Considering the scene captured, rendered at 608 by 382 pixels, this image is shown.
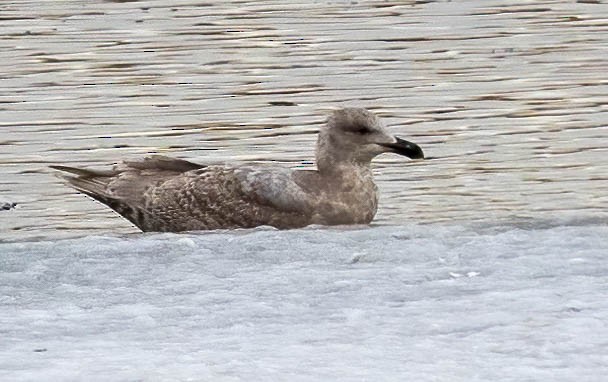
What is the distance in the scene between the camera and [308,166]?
38.7 feet

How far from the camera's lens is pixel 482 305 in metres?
6.77

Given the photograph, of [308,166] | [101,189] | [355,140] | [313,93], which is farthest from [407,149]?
[313,93]

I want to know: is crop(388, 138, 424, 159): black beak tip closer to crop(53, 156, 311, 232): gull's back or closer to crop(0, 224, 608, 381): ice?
crop(53, 156, 311, 232): gull's back

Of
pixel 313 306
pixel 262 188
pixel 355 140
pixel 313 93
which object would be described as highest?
pixel 313 306

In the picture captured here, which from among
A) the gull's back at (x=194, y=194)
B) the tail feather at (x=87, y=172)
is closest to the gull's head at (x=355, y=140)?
the gull's back at (x=194, y=194)

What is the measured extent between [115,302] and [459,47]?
30.7ft

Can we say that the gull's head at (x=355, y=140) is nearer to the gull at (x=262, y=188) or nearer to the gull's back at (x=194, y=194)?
the gull at (x=262, y=188)

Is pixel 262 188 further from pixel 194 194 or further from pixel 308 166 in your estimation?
pixel 308 166

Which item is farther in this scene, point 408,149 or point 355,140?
point 355,140

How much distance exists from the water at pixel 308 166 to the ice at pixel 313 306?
0.6 inches

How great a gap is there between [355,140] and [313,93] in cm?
422

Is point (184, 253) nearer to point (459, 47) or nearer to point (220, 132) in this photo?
point (220, 132)

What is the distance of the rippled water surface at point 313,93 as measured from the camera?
1116 centimetres

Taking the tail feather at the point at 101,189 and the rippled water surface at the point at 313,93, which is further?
the rippled water surface at the point at 313,93
